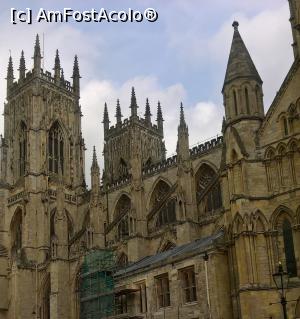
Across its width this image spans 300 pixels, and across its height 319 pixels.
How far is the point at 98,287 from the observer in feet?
128

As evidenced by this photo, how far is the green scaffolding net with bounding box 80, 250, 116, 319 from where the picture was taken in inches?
1441

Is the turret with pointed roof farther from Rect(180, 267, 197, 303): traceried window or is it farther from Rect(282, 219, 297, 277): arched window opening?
Rect(180, 267, 197, 303): traceried window

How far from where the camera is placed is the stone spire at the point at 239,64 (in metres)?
27.7

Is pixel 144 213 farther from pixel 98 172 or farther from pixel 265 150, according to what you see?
pixel 265 150

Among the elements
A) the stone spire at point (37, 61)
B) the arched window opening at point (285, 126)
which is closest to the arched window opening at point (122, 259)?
the stone spire at point (37, 61)

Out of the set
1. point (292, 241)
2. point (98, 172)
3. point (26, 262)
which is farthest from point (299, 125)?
point (26, 262)

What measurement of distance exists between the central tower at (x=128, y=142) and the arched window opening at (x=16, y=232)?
507 inches

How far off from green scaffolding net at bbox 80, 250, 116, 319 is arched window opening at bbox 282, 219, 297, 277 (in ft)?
41.2

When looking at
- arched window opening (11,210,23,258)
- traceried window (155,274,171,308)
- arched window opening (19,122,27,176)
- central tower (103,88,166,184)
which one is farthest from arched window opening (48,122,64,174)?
traceried window (155,274,171,308)

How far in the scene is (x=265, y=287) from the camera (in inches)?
967

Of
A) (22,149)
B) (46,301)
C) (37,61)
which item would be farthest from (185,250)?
(37,61)

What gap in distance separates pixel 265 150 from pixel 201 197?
24421mm

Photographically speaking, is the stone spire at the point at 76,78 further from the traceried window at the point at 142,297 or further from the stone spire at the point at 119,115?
the traceried window at the point at 142,297

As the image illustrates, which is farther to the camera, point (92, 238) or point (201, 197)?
point (92, 238)
